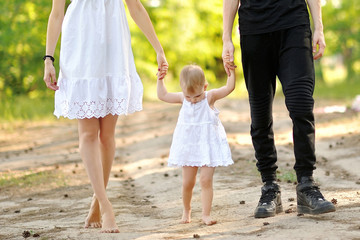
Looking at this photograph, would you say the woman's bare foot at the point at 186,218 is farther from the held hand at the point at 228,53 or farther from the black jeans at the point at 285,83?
the held hand at the point at 228,53

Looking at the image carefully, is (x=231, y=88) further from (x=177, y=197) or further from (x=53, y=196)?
(x=53, y=196)

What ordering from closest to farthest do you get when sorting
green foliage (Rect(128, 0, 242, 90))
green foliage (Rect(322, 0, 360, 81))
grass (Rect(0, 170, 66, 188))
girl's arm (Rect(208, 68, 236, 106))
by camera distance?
girl's arm (Rect(208, 68, 236, 106)) < grass (Rect(0, 170, 66, 188)) < green foliage (Rect(322, 0, 360, 81)) < green foliage (Rect(128, 0, 242, 90))

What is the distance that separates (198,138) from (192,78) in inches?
16.6

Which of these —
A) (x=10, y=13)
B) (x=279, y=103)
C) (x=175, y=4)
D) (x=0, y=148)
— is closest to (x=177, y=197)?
(x=0, y=148)

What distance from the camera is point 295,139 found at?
163 inches

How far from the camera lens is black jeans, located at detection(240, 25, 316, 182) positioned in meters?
4.10

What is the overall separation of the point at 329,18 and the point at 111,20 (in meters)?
19.5

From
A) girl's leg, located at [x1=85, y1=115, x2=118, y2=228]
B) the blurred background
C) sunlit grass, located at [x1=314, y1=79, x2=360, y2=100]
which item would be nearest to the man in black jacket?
girl's leg, located at [x1=85, y1=115, x2=118, y2=228]

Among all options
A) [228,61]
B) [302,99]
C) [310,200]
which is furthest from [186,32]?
[310,200]

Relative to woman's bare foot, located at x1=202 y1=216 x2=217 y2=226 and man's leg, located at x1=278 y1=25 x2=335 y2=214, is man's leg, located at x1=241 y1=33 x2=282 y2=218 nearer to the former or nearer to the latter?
man's leg, located at x1=278 y1=25 x2=335 y2=214

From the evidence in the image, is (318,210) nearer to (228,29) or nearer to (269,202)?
(269,202)

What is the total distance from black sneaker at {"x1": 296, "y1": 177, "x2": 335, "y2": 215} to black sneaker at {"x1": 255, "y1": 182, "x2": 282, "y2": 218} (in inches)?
8.5

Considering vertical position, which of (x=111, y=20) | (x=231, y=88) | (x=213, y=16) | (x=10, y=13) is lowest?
(x=231, y=88)

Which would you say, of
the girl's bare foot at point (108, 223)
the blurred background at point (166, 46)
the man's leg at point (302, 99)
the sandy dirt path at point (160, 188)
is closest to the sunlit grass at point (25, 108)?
the blurred background at point (166, 46)
